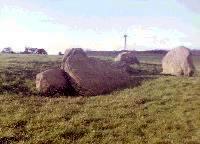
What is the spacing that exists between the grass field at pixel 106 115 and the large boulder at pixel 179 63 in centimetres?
910

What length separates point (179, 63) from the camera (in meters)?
42.2

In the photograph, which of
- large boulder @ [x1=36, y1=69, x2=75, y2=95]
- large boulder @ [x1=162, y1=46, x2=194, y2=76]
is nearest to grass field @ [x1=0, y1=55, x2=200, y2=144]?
large boulder @ [x1=36, y1=69, x2=75, y2=95]

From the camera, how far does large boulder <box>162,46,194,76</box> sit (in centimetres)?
4128

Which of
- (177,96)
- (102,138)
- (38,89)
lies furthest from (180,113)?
(38,89)

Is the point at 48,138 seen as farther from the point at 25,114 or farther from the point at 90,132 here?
the point at 25,114

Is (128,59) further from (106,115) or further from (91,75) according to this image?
(106,115)

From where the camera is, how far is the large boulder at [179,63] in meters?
41.3

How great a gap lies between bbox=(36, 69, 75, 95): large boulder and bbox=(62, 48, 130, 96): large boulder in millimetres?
624

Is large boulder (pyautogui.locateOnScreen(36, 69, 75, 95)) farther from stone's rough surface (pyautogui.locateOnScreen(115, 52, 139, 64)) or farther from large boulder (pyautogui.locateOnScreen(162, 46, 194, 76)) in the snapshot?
stone's rough surface (pyautogui.locateOnScreen(115, 52, 139, 64))

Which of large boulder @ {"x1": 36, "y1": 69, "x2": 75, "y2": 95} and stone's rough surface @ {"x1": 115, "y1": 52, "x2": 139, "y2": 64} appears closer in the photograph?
large boulder @ {"x1": 36, "y1": 69, "x2": 75, "y2": 95}

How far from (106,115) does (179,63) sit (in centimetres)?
2004

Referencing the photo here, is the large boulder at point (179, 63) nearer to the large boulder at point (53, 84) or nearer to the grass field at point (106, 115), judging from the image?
the grass field at point (106, 115)

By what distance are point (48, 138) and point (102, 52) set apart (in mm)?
62320

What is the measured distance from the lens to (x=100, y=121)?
22891 millimetres
